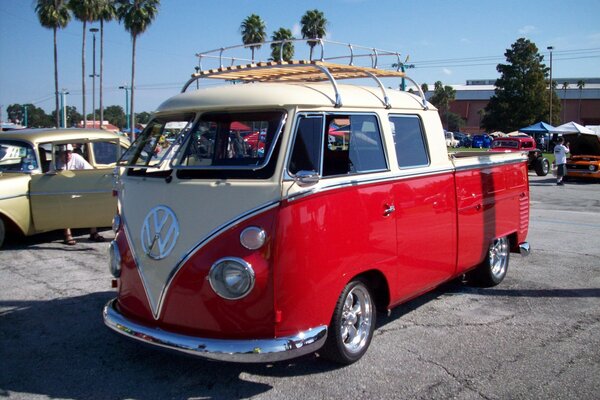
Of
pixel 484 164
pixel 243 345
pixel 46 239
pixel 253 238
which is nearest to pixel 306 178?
pixel 253 238

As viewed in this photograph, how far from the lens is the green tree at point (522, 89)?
60156 millimetres

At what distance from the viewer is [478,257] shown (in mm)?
5953

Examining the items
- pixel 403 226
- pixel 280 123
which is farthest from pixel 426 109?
pixel 280 123

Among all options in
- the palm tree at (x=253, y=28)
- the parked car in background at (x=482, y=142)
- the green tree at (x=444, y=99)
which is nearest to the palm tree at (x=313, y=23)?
the palm tree at (x=253, y=28)

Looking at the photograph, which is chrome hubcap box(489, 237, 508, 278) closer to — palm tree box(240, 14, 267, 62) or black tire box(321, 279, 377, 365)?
black tire box(321, 279, 377, 365)

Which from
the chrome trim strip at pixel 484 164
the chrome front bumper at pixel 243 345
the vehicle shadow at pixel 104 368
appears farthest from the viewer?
the chrome trim strip at pixel 484 164

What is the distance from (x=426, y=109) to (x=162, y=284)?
302 centimetres

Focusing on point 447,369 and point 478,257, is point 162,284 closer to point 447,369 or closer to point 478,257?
point 447,369

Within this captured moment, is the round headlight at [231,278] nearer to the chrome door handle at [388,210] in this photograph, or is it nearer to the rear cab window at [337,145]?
the rear cab window at [337,145]

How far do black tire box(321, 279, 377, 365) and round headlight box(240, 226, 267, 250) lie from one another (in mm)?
808

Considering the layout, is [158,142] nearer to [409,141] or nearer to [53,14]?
[409,141]

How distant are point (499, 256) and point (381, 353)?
111 inches

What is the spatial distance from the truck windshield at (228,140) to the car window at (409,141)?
4.07ft

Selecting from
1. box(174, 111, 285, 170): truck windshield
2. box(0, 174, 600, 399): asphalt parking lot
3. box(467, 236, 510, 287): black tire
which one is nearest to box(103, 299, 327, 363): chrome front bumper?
box(0, 174, 600, 399): asphalt parking lot
